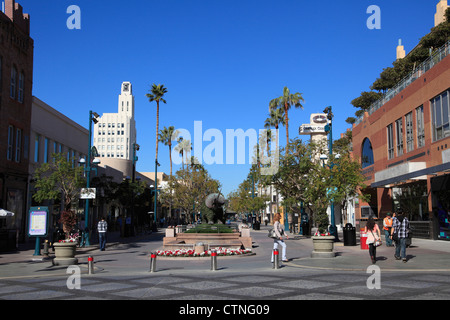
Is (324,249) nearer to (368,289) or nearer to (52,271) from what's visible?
(368,289)

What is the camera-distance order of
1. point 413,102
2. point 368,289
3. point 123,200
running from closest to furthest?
point 368,289 → point 413,102 → point 123,200

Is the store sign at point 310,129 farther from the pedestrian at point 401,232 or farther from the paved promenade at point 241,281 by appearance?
the pedestrian at point 401,232

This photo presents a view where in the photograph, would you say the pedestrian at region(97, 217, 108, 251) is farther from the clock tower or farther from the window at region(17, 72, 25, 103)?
the clock tower

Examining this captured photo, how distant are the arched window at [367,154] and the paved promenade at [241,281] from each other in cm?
2653

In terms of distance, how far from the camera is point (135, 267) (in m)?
16.6

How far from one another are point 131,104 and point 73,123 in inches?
5987

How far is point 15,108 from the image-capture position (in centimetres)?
3009

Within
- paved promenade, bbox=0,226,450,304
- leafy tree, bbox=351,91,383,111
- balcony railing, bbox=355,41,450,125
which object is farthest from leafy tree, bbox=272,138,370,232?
leafy tree, bbox=351,91,383,111

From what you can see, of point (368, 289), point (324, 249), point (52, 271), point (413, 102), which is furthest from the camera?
point (413, 102)

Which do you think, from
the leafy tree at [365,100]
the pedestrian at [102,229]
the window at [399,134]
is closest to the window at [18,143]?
the pedestrian at [102,229]

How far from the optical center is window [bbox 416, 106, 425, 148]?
101 feet

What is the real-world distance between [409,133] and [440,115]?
5.49 metres

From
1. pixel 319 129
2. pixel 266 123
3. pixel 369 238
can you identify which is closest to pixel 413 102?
pixel 369 238
